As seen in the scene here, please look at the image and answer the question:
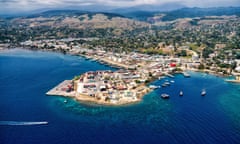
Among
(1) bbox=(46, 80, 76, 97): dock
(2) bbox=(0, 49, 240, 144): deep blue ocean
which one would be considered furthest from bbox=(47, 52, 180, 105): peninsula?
(2) bbox=(0, 49, 240, 144): deep blue ocean

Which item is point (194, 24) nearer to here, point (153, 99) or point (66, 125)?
point (153, 99)

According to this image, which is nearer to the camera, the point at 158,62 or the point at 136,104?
the point at 136,104

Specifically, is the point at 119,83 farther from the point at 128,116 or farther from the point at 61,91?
the point at 128,116

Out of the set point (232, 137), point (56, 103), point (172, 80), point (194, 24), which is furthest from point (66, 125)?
point (194, 24)

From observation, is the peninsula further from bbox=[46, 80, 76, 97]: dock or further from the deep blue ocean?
the deep blue ocean

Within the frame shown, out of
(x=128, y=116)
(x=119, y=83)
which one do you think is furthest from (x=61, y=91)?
(x=128, y=116)

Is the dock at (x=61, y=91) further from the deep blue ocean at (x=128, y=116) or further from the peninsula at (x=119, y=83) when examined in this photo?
the deep blue ocean at (x=128, y=116)

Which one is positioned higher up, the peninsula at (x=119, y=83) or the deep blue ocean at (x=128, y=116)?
the peninsula at (x=119, y=83)

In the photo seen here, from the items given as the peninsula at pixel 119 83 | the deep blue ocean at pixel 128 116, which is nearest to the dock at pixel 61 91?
the peninsula at pixel 119 83

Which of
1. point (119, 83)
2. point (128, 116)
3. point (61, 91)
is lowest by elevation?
point (128, 116)
